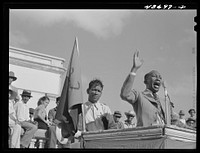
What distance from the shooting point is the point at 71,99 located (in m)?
3.41

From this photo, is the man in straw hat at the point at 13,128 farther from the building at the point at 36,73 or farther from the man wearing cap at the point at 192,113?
the man wearing cap at the point at 192,113

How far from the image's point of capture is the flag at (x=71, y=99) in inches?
134

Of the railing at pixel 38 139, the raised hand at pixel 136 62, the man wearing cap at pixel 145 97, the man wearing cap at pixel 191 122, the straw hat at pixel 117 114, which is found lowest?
the railing at pixel 38 139

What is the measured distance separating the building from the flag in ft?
0.25

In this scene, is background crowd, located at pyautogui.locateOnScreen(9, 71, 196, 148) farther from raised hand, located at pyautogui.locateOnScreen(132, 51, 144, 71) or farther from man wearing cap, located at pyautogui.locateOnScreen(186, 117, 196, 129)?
raised hand, located at pyautogui.locateOnScreen(132, 51, 144, 71)

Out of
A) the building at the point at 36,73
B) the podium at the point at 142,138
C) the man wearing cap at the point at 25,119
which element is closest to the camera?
the podium at the point at 142,138

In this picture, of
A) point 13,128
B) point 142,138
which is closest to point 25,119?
point 13,128

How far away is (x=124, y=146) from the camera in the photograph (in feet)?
10.7

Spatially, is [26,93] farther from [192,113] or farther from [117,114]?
[192,113]

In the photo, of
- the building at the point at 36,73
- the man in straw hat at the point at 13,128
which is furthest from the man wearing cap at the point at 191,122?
the man in straw hat at the point at 13,128

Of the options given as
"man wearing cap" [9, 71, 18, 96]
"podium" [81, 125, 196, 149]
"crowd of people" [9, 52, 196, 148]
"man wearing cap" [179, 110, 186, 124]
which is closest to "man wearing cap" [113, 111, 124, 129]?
"crowd of people" [9, 52, 196, 148]

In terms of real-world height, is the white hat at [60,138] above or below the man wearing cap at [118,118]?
below

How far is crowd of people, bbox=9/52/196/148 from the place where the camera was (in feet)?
10.8
